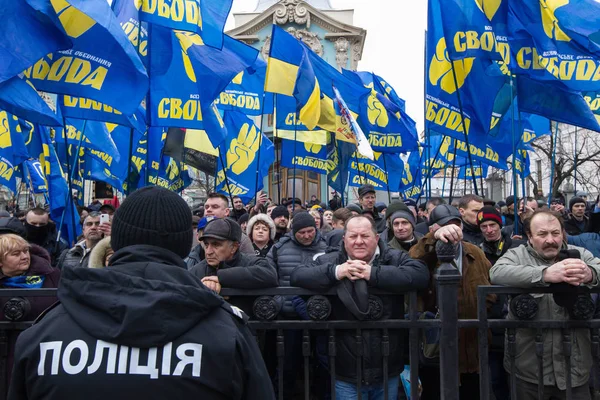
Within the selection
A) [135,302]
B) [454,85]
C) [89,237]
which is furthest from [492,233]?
[135,302]

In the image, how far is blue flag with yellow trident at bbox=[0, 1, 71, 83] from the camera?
4.99 meters

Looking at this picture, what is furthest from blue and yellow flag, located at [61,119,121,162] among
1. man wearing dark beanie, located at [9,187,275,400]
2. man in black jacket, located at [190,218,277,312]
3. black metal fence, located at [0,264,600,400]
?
man wearing dark beanie, located at [9,187,275,400]

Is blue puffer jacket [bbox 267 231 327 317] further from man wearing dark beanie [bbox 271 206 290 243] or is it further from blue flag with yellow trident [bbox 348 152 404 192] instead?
blue flag with yellow trident [bbox 348 152 404 192]

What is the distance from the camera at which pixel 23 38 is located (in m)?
5.11

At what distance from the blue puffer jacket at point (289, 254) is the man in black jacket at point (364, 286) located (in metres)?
1.15

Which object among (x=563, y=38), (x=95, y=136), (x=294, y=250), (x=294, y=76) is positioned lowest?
(x=294, y=250)

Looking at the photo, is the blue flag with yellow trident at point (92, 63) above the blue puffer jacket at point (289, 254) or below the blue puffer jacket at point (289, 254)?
above

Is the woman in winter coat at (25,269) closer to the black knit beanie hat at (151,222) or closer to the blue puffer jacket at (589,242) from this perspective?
the black knit beanie hat at (151,222)

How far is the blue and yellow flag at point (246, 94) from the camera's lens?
1059 cm

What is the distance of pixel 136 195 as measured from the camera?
1.90 metres

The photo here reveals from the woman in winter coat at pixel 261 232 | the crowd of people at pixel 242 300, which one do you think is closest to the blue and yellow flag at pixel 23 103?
the crowd of people at pixel 242 300

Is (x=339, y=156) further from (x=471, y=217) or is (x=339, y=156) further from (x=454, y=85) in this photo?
(x=471, y=217)

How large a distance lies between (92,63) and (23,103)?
3.85 feet

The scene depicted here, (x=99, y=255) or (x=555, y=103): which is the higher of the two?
(x=555, y=103)
